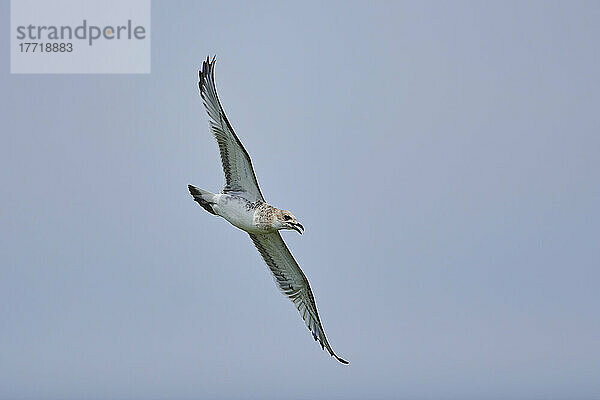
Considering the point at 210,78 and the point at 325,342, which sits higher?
the point at 210,78

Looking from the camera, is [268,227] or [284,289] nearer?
[268,227]

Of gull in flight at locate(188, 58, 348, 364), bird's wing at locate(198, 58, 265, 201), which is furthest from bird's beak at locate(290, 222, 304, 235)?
bird's wing at locate(198, 58, 265, 201)

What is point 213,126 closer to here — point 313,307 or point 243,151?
point 243,151

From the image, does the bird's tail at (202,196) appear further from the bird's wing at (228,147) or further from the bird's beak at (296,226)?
the bird's beak at (296,226)

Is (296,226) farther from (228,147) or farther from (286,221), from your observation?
(228,147)

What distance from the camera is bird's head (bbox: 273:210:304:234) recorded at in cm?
1802

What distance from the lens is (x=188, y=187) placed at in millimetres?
18547

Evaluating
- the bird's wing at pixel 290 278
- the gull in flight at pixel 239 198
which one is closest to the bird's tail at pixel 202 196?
the gull in flight at pixel 239 198

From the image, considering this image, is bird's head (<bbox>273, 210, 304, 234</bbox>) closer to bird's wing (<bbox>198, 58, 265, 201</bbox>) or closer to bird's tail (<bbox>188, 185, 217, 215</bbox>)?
bird's wing (<bbox>198, 58, 265, 201</bbox>)

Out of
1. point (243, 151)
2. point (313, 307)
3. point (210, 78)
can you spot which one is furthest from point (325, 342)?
point (210, 78)

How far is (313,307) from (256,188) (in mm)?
3109

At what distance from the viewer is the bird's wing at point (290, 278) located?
19453 mm

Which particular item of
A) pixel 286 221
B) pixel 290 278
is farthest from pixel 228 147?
pixel 290 278

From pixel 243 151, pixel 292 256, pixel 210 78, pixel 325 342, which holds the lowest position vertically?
pixel 325 342
